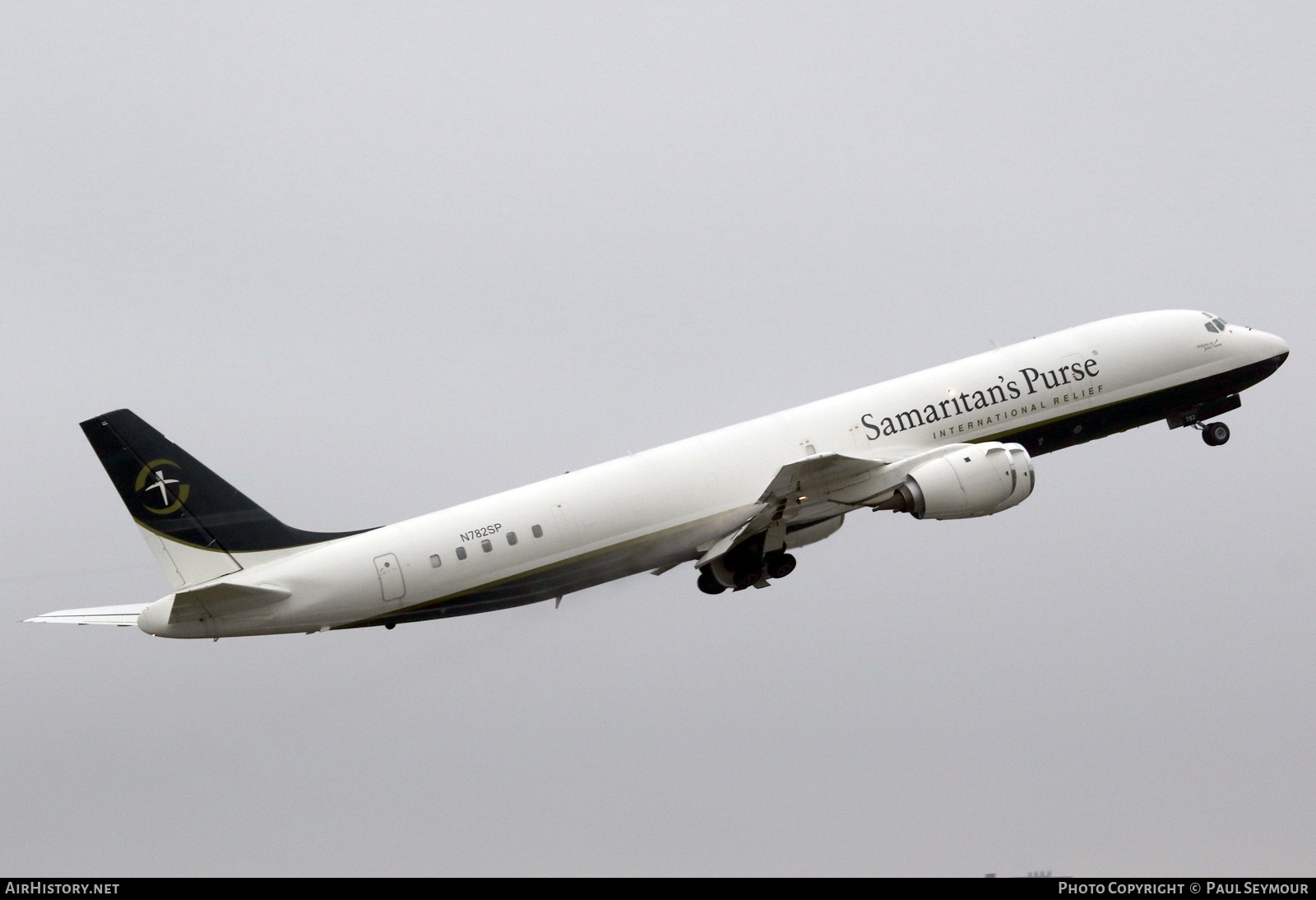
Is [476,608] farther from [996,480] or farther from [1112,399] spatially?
[1112,399]

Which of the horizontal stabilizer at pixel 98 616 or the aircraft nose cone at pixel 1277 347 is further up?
the aircraft nose cone at pixel 1277 347

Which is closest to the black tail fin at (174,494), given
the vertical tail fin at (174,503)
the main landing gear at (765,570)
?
the vertical tail fin at (174,503)

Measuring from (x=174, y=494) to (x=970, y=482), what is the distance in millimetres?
21318

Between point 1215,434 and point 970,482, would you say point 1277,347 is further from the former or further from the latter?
point 970,482

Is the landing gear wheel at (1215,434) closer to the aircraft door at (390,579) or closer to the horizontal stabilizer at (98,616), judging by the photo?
the aircraft door at (390,579)

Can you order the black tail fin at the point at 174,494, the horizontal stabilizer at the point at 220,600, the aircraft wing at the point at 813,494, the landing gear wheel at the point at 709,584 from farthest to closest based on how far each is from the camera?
the landing gear wheel at the point at 709,584 → the aircraft wing at the point at 813,494 → the black tail fin at the point at 174,494 → the horizontal stabilizer at the point at 220,600

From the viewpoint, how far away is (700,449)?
135 ft

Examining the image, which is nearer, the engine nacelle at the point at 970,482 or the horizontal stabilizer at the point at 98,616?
the horizontal stabilizer at the point at 98,616

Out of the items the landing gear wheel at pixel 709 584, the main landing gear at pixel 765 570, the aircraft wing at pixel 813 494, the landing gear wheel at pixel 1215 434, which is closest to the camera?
the aircraft wing at pixel 813 494

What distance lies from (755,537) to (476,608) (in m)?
8.35

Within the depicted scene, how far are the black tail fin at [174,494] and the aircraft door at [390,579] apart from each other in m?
2.57

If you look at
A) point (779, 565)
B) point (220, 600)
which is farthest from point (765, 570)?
point (220, 600)

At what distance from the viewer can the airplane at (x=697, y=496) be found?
1470 inches
